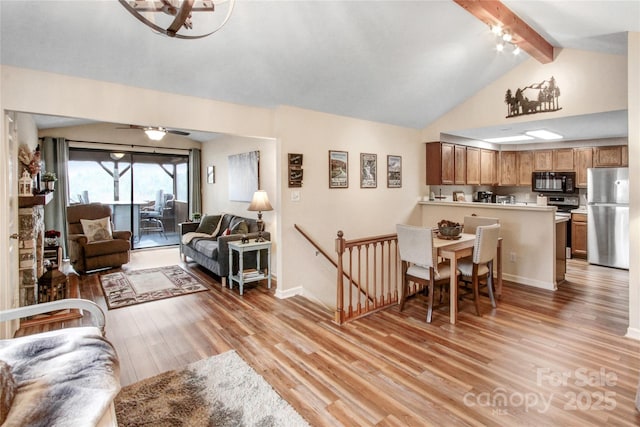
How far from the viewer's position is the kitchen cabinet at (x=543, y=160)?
262 inches

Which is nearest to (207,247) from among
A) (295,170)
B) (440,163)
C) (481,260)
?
(295,170)

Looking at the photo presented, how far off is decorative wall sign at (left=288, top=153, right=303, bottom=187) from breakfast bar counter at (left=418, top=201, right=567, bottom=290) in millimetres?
2870

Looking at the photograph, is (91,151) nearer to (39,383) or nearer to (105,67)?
(105,67)

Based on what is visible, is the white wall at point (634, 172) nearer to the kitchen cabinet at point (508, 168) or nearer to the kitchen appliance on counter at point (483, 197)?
the kitchen appliance on counter at point (483, 197)

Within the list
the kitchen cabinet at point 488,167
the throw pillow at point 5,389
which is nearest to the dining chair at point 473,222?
the kitchen cabinet at point 488,167

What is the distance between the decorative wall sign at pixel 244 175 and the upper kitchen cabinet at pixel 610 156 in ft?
20.0

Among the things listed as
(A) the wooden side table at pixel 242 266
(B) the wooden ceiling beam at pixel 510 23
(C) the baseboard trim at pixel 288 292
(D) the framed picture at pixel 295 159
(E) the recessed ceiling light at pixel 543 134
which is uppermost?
(B) the wooden ceiling beam at pixel 510 23

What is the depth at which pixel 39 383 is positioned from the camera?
134 centimetres

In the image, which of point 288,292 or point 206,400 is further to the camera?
point 288,292

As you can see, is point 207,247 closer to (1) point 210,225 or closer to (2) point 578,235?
(1) point 210,225

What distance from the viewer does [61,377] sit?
136cm

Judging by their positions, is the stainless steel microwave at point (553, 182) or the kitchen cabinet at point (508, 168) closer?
the stainless steel microwave at point (553, 182)

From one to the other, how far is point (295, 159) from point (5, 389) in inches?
135

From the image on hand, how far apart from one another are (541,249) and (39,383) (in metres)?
5.19
